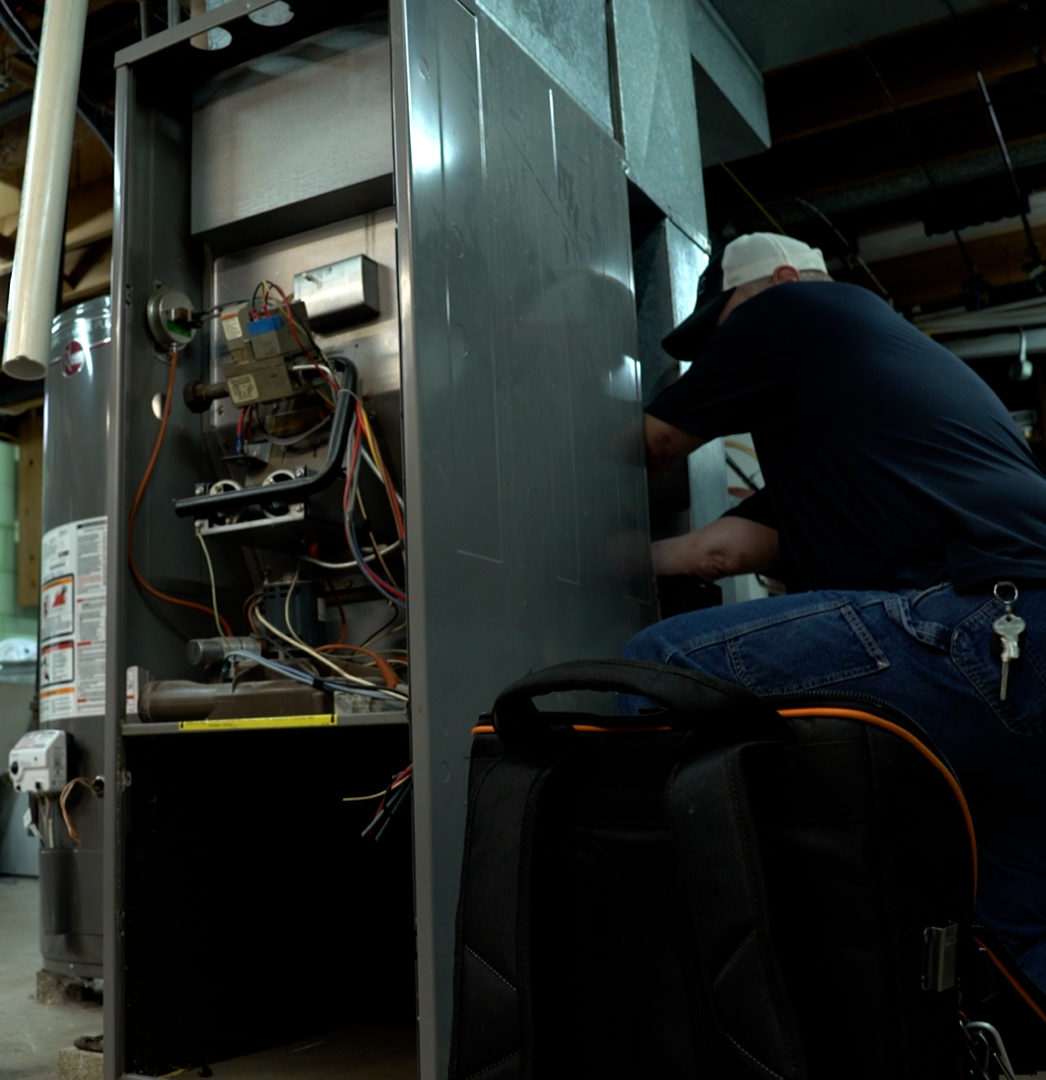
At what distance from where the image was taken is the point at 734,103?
114 inches

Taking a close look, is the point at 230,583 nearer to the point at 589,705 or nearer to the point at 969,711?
the point at 589,705

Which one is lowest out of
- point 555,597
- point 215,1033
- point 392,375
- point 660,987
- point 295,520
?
point 215,1033

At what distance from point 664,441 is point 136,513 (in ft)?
2.95

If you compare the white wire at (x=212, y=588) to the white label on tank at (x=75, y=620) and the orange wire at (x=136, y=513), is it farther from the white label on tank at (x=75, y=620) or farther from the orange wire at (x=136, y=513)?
the white label on tank at (x=75, y=620)

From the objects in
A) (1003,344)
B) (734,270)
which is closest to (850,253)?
(1003,344)

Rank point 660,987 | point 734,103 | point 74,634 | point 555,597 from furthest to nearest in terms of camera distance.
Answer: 1. point 734,103
2. point 74,634
3. point 555,597
4. point 660,987

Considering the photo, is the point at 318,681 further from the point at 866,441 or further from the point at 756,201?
the point at 756,201

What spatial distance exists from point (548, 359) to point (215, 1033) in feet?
3.65

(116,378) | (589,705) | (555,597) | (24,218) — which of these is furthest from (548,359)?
(24,218)

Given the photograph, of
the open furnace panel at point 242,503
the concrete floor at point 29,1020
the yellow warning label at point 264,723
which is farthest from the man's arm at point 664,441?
the concrete floor at point 29,1020

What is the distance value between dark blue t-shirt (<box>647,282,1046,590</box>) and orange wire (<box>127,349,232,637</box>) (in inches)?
31.8

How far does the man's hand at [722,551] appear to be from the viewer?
75.0 inches

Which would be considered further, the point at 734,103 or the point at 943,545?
the point at 734,103

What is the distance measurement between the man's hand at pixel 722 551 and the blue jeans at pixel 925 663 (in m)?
0.52
